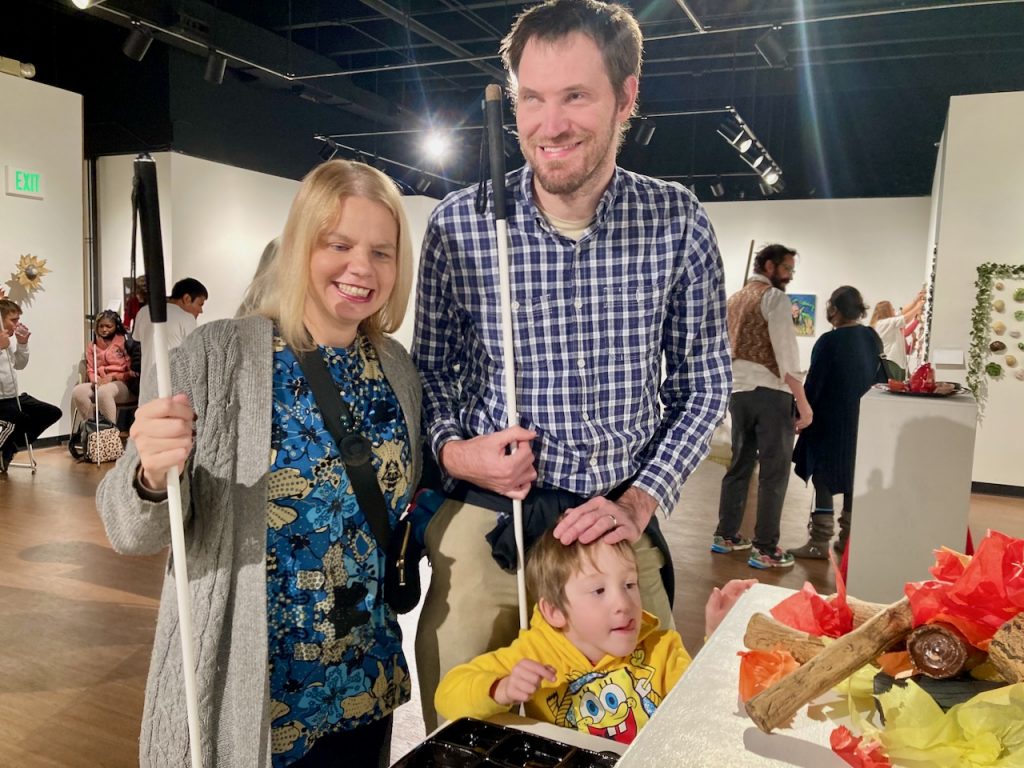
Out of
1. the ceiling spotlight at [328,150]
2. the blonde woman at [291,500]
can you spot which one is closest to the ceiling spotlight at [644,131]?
the ceiling spotlight at [328,150]

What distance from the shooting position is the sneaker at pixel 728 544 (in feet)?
18.0

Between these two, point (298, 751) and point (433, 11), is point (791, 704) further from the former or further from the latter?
point (433, 11)

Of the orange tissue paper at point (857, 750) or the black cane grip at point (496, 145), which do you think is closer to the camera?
the orange tissue paper at point (857, 750)

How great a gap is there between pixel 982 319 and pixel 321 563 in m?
7.56

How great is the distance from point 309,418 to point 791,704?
105 cm

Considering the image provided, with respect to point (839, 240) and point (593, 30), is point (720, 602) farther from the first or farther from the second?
point (839, 240)

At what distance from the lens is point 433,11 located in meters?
9.58

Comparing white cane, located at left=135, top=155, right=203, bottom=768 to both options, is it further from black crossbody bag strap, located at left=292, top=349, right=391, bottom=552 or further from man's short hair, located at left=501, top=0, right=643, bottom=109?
man's short hair, located at left=501, top=0, right=643, bottom=109

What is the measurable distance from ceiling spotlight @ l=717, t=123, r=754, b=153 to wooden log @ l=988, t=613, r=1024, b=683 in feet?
31.7

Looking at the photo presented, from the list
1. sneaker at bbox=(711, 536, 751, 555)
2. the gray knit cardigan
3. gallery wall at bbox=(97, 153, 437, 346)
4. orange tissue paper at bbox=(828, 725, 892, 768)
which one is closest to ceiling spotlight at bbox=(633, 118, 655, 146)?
gallery wall at bbox=(97, 153, 437, 346)

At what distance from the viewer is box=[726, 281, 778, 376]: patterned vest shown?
17.0ft

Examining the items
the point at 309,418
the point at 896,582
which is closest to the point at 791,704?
the point at 309,418

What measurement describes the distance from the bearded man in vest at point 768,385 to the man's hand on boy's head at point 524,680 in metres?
4.04

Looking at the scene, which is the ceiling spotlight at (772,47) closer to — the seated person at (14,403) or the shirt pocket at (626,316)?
the shirt pocket at (626,316)
